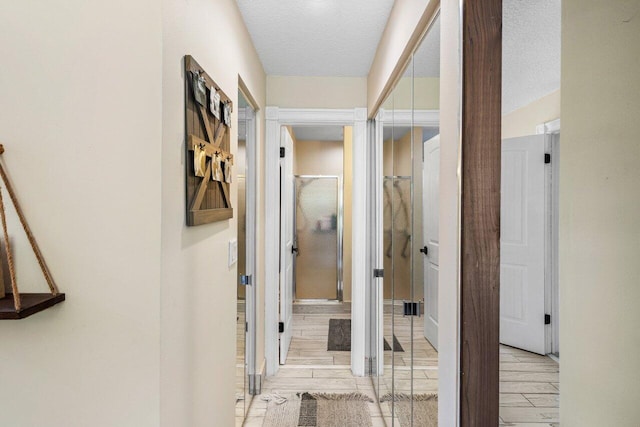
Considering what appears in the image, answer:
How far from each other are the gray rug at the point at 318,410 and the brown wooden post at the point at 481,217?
1.77 meters

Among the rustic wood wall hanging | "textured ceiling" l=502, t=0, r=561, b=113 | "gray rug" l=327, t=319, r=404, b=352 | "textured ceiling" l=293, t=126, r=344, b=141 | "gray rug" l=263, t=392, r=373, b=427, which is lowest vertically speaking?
"gray rug" l=263, t=392, r=373, b=427

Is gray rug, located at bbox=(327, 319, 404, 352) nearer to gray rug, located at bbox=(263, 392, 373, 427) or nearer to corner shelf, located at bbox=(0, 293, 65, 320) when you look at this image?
gray rug, located at bbox=(263, 392, 373, 427)

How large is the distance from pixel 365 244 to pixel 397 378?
1.22 metres

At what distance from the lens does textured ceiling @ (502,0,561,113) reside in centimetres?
118

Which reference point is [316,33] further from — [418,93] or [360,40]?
[418,93]

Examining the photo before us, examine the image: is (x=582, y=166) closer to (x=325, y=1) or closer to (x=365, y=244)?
(x=325, y=1)

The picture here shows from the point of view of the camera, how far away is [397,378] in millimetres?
2090

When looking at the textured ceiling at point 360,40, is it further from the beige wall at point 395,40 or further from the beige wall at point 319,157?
the beige wall at point 319,157

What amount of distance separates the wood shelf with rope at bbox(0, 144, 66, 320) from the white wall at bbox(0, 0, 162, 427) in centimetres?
2

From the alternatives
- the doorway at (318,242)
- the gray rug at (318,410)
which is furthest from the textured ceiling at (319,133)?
the gray rug at (318,410)

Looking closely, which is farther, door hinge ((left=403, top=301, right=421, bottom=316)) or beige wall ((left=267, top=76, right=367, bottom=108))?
beige wall ((left=267, top=76, right=367, bottom=108))

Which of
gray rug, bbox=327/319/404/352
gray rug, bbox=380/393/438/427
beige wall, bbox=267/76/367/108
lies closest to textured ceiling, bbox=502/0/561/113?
gray rug, bbox=380/393/438/427

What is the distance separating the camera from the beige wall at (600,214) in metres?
1.12

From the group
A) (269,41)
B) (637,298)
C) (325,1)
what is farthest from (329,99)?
(637,298)
